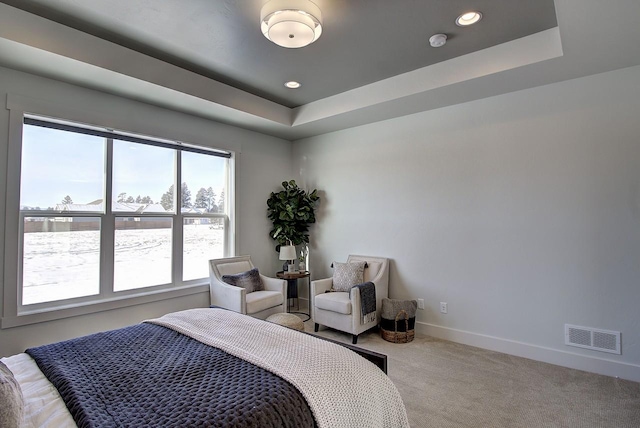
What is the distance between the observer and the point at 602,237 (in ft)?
9.26

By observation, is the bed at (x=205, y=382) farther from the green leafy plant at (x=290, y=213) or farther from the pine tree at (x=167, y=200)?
the green leafy plant at (x=290, y=213)

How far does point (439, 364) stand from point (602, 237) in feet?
6.14

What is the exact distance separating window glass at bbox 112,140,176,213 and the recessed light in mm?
3314

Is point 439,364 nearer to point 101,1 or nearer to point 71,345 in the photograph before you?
point 71,345

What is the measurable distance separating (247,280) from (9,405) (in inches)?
113

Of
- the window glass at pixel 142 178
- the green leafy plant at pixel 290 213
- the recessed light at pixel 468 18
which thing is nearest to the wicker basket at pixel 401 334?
the green leafy plant at pixel 290 213

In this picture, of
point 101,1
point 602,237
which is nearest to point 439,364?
point 602,237

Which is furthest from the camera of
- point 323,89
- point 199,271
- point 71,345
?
point 199,271

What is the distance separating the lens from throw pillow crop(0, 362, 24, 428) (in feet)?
3.24

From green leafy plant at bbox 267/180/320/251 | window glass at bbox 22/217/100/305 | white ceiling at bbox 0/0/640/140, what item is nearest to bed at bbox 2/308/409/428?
window glass at bbox 22/217/100/305

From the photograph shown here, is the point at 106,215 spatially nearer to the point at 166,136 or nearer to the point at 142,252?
the point at 142,252

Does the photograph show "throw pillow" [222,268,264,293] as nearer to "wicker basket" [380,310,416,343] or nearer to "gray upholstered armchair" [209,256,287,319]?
"gray upholstered armchair" [209,256,287,319]

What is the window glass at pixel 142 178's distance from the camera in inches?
133

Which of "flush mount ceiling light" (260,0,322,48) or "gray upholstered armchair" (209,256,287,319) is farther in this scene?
"gray upholstered armchair" (209,256,287,319)
